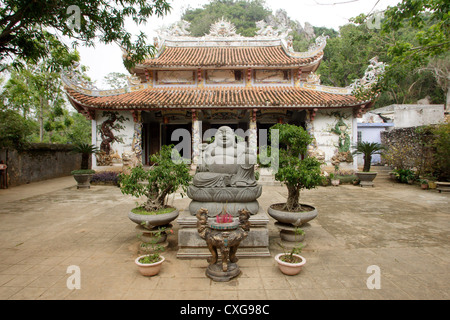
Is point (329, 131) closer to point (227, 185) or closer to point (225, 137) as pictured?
point (225, 137)

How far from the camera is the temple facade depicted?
1169cm

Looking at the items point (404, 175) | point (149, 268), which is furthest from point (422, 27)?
point (404, 175)

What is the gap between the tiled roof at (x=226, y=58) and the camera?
41.4 feet

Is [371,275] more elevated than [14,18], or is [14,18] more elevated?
[14,18]

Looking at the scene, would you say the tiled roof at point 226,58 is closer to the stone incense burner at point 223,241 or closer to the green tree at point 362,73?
the stone incense burner at point 223,241

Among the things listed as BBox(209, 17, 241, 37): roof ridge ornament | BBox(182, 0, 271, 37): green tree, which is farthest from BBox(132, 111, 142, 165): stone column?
BBox(182, 0, 271, 37): green tree

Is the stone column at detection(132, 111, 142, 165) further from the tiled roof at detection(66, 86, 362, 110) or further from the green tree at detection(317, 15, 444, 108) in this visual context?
the green tree at detection(317, 15, 444, 108)

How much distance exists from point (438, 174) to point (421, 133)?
2.24m

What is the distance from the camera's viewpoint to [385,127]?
18484 mm

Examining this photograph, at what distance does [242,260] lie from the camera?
3.69 meters

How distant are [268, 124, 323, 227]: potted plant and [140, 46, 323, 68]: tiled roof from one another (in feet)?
30.3
